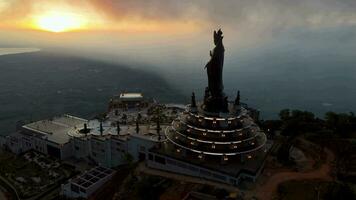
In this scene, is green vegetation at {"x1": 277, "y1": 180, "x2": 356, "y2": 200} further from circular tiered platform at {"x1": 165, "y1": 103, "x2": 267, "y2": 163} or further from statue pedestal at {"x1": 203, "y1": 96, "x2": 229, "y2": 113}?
statue pedestal at {"x1": 203, "y1": 96, "x2": 229, "y2": 113}

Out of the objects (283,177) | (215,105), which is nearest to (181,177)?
(215,105)

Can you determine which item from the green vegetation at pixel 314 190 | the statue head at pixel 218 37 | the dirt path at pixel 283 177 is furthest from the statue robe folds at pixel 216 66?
the green vegetation at pixel 314 190

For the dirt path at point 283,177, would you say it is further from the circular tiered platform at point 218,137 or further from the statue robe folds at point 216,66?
the statue robe folds at point 216,66

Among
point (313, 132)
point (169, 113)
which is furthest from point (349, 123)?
point (169, 113)

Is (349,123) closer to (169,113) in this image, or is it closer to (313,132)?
(313,132)

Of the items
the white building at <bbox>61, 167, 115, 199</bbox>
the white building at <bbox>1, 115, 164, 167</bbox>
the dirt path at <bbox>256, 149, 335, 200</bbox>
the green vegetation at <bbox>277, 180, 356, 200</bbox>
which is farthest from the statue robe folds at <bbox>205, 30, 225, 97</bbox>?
the white building at <bbox>61, 167, 115, 199</bbox>

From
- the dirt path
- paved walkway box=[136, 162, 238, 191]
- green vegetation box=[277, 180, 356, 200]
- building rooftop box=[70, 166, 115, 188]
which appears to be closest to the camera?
green vegetation box=[277, 180, 356, 200]

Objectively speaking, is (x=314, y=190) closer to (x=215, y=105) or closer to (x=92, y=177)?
(x=215, y=105)

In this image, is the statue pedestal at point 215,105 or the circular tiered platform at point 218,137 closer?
the circular tiered platform at point 218,137
